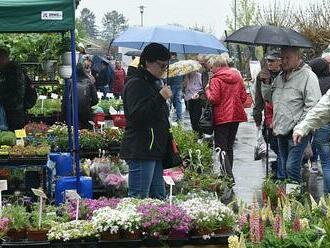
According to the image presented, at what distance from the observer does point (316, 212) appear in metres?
4.70

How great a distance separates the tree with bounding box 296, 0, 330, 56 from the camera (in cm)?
2319

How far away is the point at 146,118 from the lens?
569 cm

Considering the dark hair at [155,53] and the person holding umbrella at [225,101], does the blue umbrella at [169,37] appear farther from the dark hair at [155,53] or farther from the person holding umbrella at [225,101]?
the dark hair at [155,53]

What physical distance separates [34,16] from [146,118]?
1.23 metres

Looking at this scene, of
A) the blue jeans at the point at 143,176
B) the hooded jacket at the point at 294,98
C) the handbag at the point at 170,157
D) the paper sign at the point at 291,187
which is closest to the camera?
the blue jeans at the point at 143,176

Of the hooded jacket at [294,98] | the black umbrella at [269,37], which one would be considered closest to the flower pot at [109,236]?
the hooded jacket at [294,98]

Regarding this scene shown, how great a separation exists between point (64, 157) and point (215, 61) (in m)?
2.28

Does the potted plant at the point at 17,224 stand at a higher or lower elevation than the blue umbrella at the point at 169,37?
lower

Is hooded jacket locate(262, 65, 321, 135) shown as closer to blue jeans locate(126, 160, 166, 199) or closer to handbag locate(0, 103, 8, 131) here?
blue jeans locate(126, 160, 166, 199)

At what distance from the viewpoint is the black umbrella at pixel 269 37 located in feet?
24.2

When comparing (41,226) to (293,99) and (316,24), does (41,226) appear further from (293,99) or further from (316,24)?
(316,24)

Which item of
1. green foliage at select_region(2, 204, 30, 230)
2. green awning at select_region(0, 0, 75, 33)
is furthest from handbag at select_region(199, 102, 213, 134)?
green foliage at select_region(2, 204, 30, 230)

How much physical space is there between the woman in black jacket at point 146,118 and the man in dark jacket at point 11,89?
2790mm

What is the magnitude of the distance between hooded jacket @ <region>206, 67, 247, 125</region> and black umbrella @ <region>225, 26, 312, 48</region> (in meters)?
0.89
